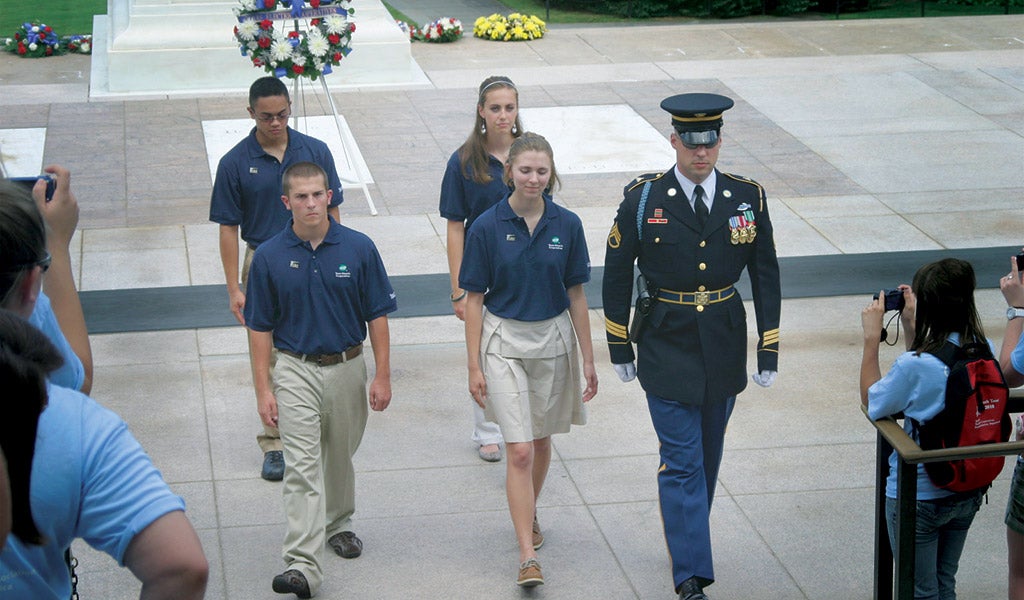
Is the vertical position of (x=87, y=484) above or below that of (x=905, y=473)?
above

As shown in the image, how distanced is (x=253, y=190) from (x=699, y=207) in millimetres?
2304

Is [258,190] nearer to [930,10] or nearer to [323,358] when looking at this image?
[323,358]

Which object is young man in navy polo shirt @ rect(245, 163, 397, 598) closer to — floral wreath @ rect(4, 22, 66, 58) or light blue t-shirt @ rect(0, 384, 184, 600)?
light blue t-shirt @ rect(0, 384, 184, 600)

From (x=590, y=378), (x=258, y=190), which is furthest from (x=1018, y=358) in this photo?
(x=258, y=190)

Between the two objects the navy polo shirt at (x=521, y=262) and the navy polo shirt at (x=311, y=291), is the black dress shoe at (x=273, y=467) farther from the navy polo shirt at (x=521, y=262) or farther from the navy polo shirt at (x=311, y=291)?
the navy polo shirt at (x=521, y=262)

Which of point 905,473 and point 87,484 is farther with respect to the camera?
point 905,473

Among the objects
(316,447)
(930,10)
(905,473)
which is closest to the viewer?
(905,473)

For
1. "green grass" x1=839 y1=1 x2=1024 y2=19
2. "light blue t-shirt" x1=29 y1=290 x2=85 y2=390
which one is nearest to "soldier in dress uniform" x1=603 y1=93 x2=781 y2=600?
"light blue t-shirt" x1=29 y1=290 x2=85 y2=390

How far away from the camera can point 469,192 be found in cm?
654

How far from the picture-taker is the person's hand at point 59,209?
11.2 ft

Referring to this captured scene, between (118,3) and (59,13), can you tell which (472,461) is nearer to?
(118,3)

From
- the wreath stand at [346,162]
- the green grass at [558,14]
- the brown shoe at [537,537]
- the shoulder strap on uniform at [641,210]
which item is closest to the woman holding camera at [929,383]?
the shoulder strap on uniform at [641,210]

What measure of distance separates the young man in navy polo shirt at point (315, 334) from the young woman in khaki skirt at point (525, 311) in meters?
0.42

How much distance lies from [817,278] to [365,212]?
380cm
